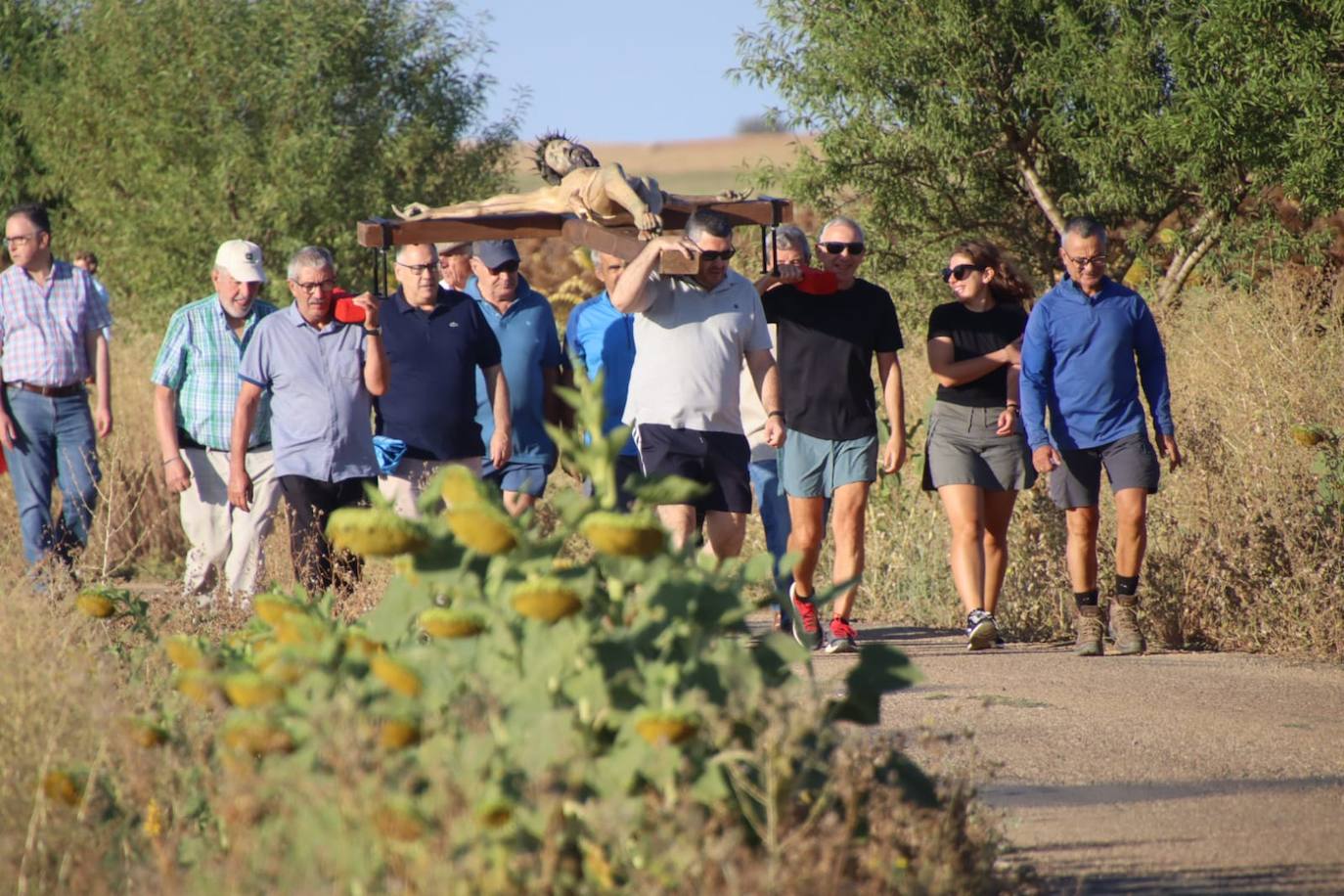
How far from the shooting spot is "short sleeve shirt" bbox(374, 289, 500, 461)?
8.27 metres

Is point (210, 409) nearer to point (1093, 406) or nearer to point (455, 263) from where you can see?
point (455, 263)

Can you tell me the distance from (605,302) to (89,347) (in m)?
3.00

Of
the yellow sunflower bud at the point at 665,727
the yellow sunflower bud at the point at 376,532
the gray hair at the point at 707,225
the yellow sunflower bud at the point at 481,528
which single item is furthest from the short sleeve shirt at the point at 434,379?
the yellow sunflower bud at the point at 665,727

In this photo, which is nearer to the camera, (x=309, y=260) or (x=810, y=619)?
(x=309, y=260)

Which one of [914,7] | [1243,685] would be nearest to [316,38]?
[914,7]

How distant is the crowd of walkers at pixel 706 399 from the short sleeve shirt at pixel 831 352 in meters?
0.01

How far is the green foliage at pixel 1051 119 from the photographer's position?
54.9ft

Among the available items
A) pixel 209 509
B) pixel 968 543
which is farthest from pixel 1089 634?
pixel 209 509

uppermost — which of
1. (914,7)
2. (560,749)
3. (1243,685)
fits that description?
(914,7)

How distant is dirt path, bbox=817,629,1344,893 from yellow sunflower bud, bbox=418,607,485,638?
0.99 m

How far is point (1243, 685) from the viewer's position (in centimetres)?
757

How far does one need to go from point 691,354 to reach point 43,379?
412cm

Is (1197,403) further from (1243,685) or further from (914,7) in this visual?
(914,7)

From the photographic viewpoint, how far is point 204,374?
347 inches
